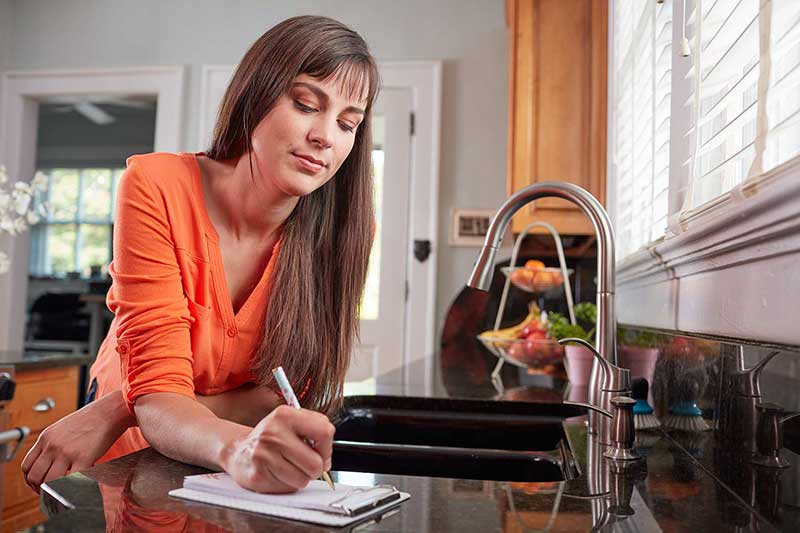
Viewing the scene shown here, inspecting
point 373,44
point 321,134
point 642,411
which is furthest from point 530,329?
point 373,44

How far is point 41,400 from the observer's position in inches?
99.7

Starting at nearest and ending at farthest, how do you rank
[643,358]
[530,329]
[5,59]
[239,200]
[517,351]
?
[239,200], [643,358], [517,351], [530,329], [5,59]

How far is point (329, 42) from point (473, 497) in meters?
0.67

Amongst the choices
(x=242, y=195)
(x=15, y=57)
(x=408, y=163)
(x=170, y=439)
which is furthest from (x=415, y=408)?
(x=15, y=57)

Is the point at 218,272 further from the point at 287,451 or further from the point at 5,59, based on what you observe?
the point at 5,59

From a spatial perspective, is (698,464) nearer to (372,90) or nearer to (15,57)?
(372,90)

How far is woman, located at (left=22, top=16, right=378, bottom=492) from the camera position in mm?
976

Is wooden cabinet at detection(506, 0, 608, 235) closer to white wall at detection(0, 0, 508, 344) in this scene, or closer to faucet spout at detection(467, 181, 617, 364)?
white wall at detection(0, 0, 508, 344)

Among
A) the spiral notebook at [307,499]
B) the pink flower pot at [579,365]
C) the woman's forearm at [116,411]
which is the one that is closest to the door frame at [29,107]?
the pink flower pot at [579,365]

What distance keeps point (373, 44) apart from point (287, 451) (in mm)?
3416

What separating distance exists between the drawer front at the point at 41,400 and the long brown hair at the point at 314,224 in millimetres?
1564

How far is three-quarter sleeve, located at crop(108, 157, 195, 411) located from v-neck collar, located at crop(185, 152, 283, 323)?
0.20 feet

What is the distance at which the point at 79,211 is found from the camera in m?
8.80

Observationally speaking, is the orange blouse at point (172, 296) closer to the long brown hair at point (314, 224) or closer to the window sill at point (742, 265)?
the long brown hair at point (314, 224)
